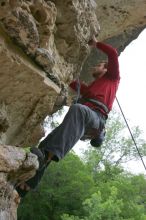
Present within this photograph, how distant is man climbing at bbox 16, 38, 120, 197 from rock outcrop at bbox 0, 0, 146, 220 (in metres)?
0.26

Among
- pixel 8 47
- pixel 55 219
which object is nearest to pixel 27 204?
pixel 55 219

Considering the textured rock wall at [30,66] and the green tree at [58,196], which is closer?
the textured rock wall at [30,66]

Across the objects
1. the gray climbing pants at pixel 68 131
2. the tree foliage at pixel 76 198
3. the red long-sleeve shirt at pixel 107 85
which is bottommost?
the tree foliage at pixel 76 198

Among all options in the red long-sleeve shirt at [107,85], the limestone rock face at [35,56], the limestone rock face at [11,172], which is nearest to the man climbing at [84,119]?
the red long-sleeve shirt at [107,85]

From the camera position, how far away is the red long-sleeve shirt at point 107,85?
17.0 ft

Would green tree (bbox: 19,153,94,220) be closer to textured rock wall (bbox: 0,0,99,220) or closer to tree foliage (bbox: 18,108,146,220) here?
tree foliage (bbox: 18,108,146,220)

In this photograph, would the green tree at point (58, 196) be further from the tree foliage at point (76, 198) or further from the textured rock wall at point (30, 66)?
the textured rock wall at point (30, 66)

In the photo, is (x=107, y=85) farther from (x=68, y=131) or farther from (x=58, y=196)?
(x=58, y=196)

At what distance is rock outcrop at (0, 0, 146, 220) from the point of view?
3.91 metres

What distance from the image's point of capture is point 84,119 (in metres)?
4.69

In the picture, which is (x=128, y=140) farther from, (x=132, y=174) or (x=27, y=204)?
(x=27, y=204)

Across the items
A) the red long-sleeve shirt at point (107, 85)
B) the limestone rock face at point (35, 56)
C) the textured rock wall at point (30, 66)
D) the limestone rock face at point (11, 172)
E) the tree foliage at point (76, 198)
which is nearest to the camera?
the limestone rock face at point (11, 172)

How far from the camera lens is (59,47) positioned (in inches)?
204

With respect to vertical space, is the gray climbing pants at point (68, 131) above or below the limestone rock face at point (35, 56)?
below
